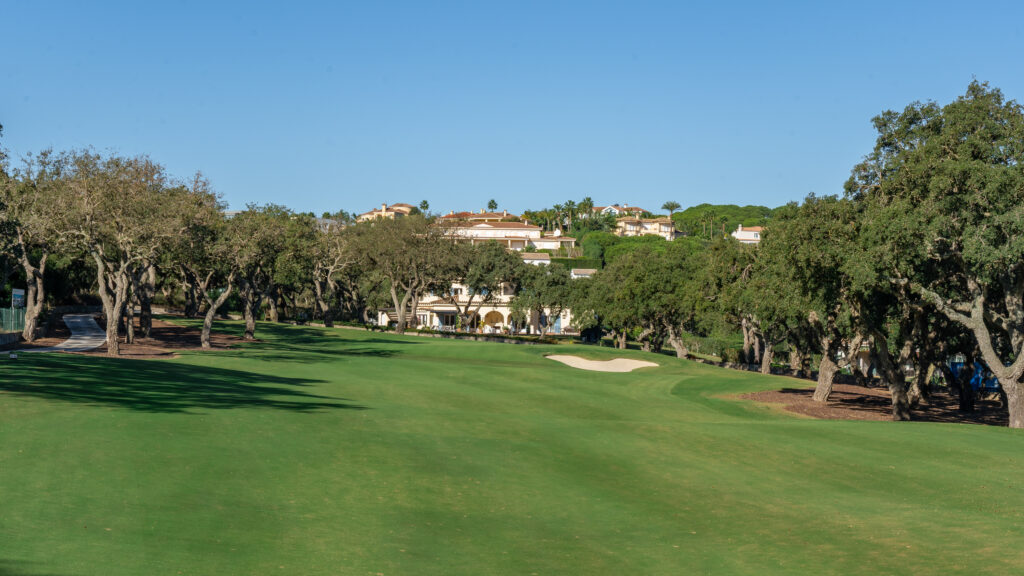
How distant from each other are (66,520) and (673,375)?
147ft

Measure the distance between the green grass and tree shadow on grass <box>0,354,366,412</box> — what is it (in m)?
0.21

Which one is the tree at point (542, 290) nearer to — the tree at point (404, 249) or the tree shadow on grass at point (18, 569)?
the tree at point (404, 249)

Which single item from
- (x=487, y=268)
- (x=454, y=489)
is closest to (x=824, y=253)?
(x=454, y=489)

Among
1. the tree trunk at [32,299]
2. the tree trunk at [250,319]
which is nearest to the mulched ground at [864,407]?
the tree trunk at [32,299]

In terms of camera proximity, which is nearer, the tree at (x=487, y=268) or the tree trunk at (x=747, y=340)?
the tree trunk at (x=747, y=340)

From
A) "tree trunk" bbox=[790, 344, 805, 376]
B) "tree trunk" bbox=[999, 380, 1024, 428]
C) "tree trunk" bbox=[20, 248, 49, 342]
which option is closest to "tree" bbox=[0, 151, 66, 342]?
"tree trunk" bbox=[20, 248, 49, 342]

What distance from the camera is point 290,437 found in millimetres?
19531

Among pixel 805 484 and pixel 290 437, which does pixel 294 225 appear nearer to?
pixel 290 437

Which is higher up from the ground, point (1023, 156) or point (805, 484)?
point (1023, 156)

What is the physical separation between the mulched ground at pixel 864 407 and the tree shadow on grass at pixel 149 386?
74.0 feet

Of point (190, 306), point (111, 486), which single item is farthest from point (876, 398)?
point (190, 306)

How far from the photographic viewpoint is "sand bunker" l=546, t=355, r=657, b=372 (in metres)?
56.3

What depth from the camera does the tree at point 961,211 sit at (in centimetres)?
2897

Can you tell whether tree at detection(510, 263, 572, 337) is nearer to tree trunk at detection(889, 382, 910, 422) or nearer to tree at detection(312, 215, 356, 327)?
tree at detection(312, 215, 356, 327)
